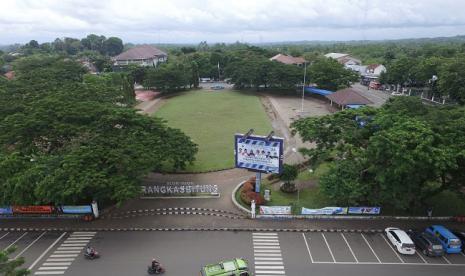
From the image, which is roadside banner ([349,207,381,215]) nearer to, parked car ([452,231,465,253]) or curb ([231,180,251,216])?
parked car ([452,231,465,253])

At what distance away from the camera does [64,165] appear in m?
25.8

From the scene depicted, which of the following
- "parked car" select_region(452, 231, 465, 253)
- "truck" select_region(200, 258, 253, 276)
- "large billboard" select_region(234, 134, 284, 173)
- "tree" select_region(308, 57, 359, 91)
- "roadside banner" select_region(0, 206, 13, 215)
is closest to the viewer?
"truck" select_region(200, 258, 253, 276)

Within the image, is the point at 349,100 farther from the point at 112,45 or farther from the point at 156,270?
the point at 112,45

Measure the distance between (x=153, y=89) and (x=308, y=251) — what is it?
224ft

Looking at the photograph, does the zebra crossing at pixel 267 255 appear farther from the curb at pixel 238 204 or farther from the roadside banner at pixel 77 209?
the roadside banner at pixel 77 209

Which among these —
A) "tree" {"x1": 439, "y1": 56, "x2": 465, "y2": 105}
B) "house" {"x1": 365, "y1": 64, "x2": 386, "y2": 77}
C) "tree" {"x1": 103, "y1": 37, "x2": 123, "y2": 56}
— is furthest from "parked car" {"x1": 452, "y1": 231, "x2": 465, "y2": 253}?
"tree" {"x1": 103, "y1": 37, "x2": 123, "y2": 56}

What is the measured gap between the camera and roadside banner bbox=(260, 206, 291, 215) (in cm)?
2738

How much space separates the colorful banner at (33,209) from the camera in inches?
1085

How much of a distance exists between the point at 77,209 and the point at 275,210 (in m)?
15.9

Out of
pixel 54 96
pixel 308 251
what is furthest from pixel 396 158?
pixel 54 96

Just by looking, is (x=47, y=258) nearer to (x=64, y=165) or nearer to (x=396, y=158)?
(x=64, y=165)

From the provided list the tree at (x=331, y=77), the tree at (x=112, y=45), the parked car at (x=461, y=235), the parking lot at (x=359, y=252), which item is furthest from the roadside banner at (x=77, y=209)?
the tree at (x=112, y=45)

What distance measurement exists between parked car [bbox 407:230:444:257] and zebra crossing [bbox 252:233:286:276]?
978 cm

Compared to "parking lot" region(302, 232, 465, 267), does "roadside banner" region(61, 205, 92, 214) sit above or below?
above
